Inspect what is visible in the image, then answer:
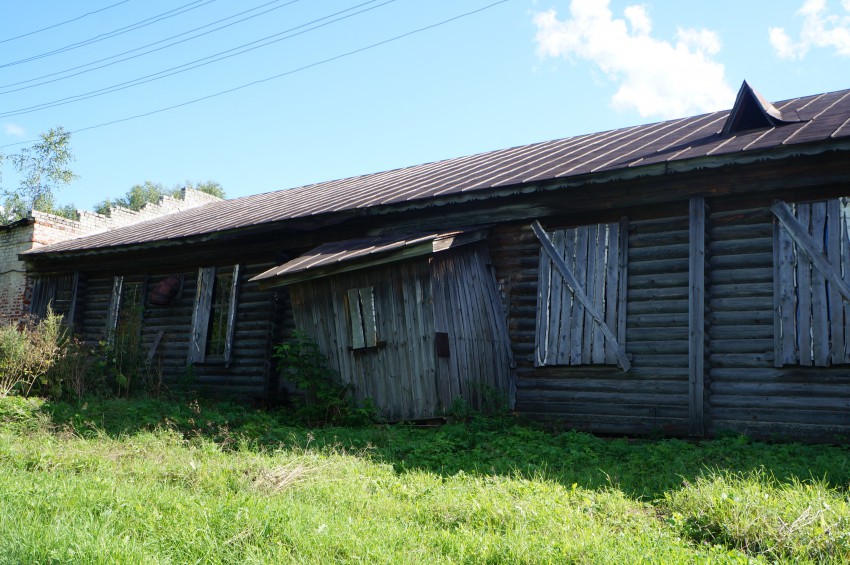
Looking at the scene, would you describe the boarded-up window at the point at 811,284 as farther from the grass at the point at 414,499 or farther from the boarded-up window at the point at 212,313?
the boarded-up window at the point at 212,313

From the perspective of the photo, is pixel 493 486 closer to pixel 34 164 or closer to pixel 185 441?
pixel 185 441

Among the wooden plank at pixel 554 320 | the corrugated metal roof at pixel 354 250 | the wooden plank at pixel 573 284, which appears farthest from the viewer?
the wooden plank at pixel 554 320

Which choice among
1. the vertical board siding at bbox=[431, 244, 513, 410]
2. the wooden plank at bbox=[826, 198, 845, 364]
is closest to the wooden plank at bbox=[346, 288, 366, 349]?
the vertical board siding at bbox=[431, 244, 513, 410]

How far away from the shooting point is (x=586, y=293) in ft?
29.1

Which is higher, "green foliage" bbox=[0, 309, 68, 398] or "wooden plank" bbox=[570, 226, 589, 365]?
"wooden plank" bbox=[570, 226, 589, 365]

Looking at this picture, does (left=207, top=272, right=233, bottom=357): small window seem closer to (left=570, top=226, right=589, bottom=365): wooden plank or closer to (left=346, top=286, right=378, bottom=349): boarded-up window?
(left=346, top=286, right=378, bottom=349): boarded-up window

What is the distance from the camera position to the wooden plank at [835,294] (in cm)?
726

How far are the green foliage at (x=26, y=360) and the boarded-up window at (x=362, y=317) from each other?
5198mm

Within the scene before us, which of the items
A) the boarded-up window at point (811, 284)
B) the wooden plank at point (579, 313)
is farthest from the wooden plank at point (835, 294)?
the wooden plank at point (579, 313)

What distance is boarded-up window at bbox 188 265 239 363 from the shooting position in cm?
1284

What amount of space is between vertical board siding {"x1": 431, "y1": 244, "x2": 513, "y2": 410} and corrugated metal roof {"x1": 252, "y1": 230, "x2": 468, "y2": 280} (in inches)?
14.3

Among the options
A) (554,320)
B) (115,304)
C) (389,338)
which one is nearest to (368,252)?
(389,338)

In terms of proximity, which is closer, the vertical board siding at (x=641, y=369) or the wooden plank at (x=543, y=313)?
the vertical board siding at (x=641, y=369)

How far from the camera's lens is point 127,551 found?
12.7ft
